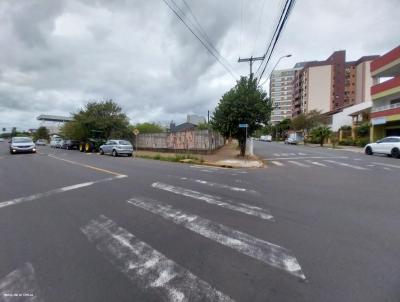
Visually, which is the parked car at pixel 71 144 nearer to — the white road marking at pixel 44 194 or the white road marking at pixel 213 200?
the white road marking at pixel 44 194

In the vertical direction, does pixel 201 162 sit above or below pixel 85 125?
below

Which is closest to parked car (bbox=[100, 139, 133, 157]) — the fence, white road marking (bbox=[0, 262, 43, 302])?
the fence

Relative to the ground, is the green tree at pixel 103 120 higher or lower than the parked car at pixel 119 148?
higher

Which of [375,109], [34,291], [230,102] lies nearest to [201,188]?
[34,291]

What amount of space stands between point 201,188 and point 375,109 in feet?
116

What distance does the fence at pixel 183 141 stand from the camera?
25.4 m

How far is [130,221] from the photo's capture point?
528cm

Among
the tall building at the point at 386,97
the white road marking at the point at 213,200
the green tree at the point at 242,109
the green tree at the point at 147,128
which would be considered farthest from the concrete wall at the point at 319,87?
the white road marking at the point at 213,200

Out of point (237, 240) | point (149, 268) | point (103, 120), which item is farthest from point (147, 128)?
point (149, 268)

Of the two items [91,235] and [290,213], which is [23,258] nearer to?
[91,235]

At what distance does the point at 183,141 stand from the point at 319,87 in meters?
76.4

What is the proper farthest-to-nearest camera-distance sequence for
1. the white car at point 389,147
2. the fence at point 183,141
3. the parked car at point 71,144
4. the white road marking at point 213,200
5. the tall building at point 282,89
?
the tall building at point 282,89
the parked car at point 71,144
the fence at point 183,141
the white car at point 389,147
the white road marking at point 213,200

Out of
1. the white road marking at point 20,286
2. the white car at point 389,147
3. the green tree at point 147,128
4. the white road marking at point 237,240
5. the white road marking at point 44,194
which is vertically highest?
the green tree at point 147,128

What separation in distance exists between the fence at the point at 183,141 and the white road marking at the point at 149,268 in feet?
68.2
